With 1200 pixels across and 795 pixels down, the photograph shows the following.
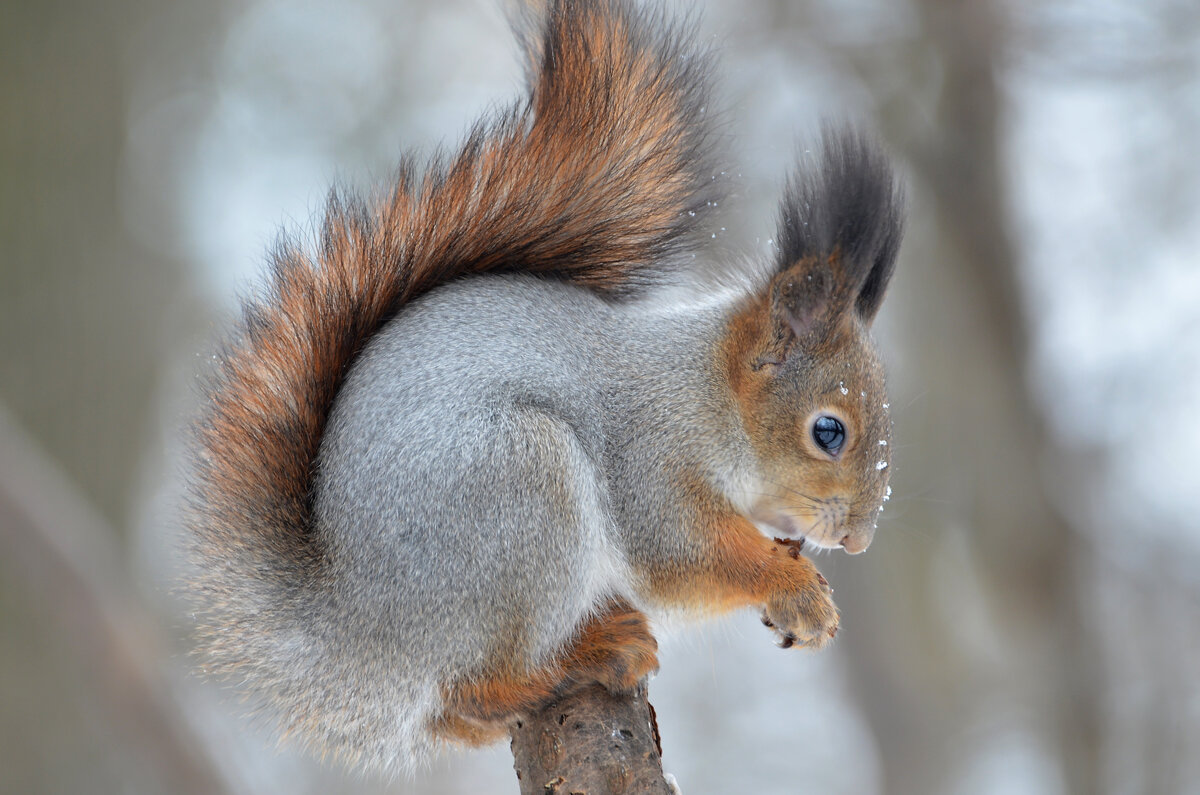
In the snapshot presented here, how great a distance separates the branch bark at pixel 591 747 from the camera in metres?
1.68

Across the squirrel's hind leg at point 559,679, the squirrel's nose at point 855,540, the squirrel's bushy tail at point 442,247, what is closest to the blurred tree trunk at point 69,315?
the squirrel's bushy tail at point 442,247

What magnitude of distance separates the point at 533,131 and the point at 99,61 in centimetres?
297

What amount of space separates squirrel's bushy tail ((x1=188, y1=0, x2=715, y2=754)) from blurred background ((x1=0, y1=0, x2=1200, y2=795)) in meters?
1.28

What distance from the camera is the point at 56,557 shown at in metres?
1.94

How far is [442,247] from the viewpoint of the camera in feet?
6.55

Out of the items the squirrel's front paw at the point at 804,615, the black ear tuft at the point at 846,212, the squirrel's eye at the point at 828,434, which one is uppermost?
the black ear tuft at the point at 846,212

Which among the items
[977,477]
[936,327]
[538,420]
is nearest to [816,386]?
[538,420]

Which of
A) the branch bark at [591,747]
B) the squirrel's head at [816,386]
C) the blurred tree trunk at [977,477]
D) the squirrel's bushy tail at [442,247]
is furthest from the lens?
the blurred tree trunk at [977,477]

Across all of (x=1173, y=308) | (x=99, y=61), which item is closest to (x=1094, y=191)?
(x=1173, y=308)

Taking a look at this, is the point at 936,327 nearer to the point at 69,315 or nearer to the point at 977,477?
the point at 977,477

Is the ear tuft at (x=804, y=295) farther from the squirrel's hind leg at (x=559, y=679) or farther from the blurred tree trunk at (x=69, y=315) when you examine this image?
the blurred tree trunk at (x=69, y=315)

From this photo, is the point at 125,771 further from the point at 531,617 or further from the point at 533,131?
the point at 533,131

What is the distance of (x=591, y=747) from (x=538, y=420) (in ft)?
1.79

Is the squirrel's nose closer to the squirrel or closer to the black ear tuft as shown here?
the squirrel
